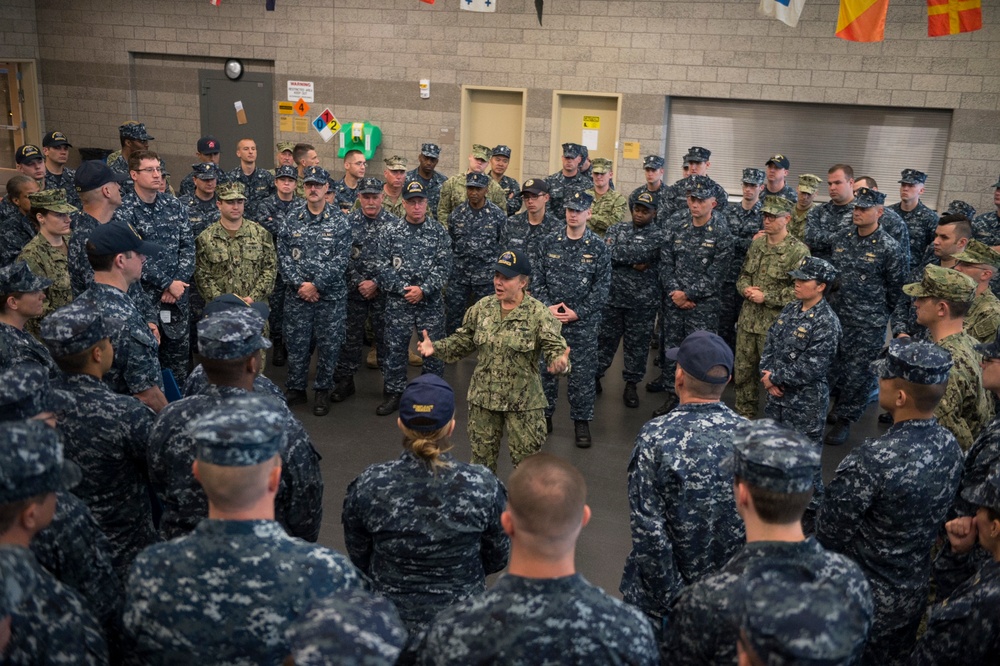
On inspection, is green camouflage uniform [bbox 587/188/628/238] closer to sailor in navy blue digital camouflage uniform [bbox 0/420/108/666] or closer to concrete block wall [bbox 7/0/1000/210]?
concrete block wall [bbox 7/0/1000/210]

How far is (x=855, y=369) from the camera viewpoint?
649 centimetres

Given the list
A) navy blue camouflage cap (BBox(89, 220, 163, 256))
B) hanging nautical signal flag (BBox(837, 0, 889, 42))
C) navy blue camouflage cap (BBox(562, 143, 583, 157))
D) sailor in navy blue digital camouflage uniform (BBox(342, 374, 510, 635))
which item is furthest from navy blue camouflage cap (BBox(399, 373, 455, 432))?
navy blue camouflage cap (BBox(562, 143, 583, 157))

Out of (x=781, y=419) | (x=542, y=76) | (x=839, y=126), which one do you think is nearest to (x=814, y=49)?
(x=839, y=126)

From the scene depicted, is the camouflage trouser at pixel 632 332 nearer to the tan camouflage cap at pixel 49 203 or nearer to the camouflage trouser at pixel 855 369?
the camouflage trouser at pixel 855 369

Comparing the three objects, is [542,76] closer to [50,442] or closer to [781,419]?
[781,419]

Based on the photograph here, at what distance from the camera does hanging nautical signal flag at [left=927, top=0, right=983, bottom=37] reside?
24.5 feet

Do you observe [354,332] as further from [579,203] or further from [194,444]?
[194,444]

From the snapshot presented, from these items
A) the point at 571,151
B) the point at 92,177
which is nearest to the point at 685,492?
the point at 92,177

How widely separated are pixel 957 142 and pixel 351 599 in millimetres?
10736

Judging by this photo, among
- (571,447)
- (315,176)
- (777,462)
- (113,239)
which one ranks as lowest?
(571,447)

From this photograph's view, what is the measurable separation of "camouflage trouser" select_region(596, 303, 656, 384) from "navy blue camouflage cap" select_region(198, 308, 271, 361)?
14.2 ft

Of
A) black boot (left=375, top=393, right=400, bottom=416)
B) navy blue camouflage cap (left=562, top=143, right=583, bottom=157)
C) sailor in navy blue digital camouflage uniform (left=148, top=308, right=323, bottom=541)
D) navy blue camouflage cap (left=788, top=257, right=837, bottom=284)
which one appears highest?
navy blue camouflage cap (left=562, top=143, right=583, bottom=157)

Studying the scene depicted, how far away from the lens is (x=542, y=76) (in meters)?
11.4

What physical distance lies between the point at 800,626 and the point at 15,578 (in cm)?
165
